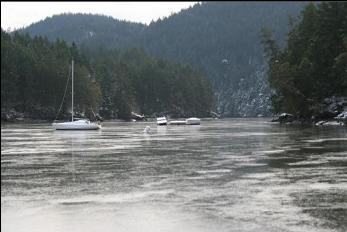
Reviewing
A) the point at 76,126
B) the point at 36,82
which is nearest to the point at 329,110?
the point at 76,126

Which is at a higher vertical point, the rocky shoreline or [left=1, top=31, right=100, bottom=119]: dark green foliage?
[left=1, top=31, right=100, bottom=119]: dark green foliage

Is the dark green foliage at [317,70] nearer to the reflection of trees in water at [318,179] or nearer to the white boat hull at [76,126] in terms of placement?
the white boat hull at [76,126]

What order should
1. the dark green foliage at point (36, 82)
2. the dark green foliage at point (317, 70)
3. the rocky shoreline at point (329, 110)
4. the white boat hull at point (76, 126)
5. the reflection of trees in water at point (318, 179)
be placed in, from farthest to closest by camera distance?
the dark green foliage at point (36, 82) → the dark green foliage at point (317, 70) → the rocky shoreline at point (329, 110) → the white boat hull at point (76, 126) → the reflection of trees in water at point (318, 179)

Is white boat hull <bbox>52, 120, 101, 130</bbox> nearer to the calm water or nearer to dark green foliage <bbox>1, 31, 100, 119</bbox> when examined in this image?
the calm water

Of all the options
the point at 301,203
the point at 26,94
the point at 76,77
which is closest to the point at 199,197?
the point at 301,203

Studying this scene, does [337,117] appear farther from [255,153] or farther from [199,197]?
[199,197]

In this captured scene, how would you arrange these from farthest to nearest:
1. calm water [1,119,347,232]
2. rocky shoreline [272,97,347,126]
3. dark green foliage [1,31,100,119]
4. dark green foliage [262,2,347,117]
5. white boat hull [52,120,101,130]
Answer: dark green foliage [1,31,100,119], dark green foliage [262,2,347,117], rocky shoreline [272,97,347,126], white boat hull [52,120,101,130], calm water [1,119,347,232]

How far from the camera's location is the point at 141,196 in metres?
15.5

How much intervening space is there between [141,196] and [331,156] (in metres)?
14.7

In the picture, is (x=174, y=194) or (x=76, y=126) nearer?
(x=174, y=194)

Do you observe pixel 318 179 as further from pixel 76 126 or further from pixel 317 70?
pixel 317 70

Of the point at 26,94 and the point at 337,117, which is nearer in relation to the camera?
the point at 337,117

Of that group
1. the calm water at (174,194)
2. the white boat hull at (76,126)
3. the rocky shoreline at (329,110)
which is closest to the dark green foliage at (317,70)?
the rocky shoreline at (329,110)

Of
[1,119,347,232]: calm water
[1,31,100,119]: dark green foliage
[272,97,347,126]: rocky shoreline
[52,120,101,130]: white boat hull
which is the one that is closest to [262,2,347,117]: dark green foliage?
[272,97,347,126]: rocky shoreline
